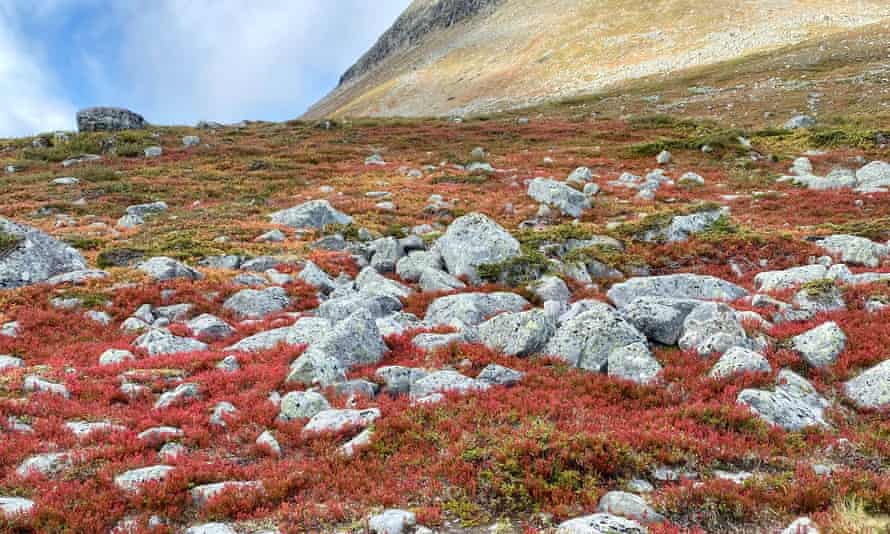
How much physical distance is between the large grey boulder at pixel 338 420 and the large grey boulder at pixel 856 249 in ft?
58.7

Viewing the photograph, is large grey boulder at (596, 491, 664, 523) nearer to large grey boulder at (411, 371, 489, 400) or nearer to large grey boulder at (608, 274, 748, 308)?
large grey boulder at (411, 371, 489, 400)

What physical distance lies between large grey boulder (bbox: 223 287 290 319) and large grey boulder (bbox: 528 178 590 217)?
17285 mm

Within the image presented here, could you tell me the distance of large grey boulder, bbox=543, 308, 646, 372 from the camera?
11.9 meters

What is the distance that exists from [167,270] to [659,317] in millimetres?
17210

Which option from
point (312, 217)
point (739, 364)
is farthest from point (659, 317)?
point (312, 217)

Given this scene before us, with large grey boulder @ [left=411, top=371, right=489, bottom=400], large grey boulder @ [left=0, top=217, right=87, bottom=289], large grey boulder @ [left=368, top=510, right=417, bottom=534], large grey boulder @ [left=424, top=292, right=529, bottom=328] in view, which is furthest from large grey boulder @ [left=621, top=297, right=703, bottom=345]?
large grey boulder @ [left=0, top=217, right=87, bottom=289]

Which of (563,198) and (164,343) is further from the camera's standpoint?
(563,198)

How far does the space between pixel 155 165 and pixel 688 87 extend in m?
69.5

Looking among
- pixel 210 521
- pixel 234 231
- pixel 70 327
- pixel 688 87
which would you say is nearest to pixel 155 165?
pixel 234 231

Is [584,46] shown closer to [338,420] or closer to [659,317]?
[659,317]

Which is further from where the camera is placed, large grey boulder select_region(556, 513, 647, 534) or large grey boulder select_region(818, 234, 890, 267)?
large grey boulder select_region(818, 234, 890, 267)

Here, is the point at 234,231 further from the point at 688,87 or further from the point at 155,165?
the point at 688,87

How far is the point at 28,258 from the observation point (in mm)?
18859

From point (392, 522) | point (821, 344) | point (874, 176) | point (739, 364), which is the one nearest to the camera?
point (392, 522)
